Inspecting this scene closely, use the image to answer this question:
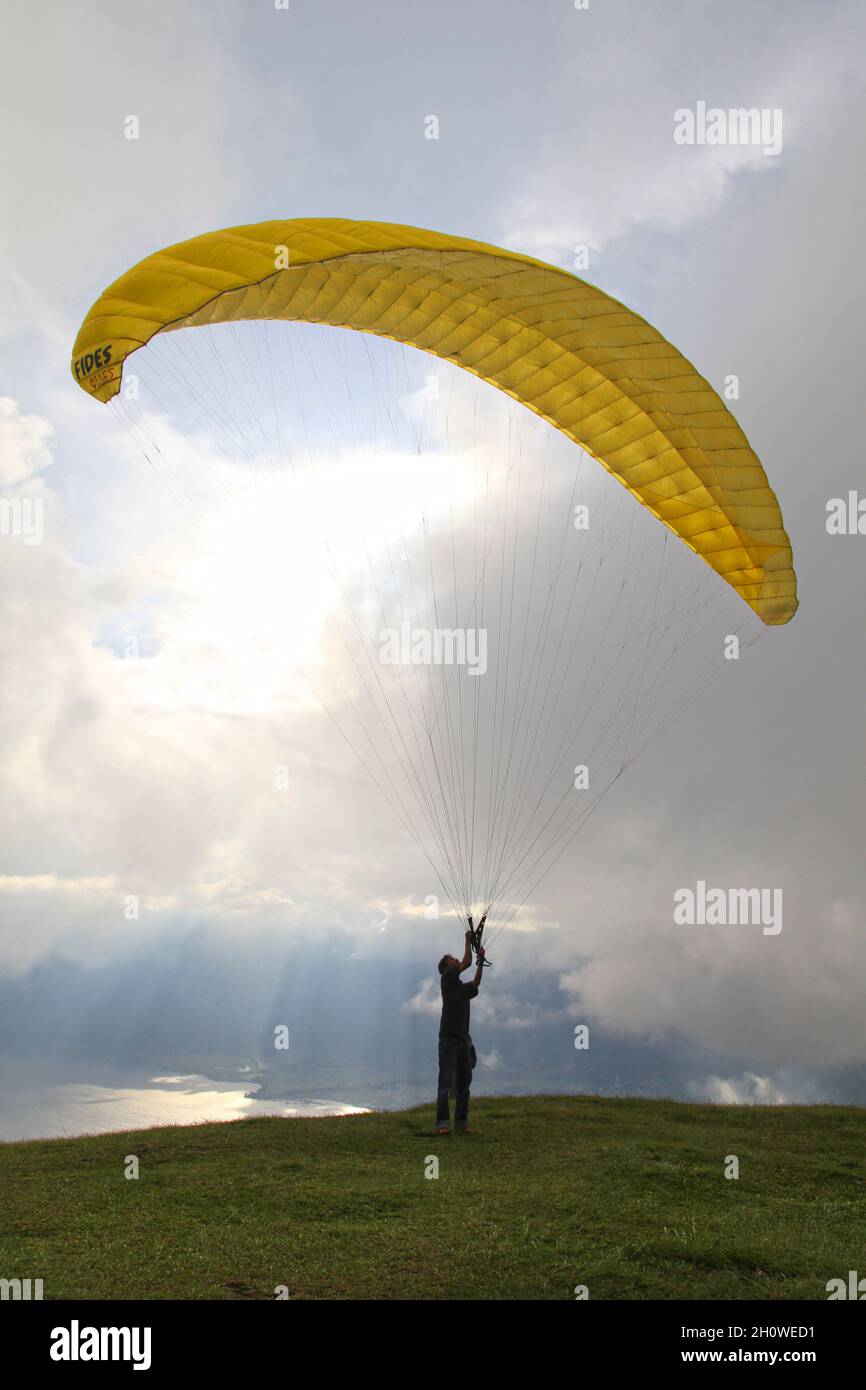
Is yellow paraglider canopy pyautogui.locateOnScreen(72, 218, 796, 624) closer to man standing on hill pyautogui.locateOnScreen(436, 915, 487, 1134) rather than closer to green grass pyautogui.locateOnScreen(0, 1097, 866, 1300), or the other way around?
man standing on hill pyautogui.locateOnScreen(436, 915, 487, 1134)

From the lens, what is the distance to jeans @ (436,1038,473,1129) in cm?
1502

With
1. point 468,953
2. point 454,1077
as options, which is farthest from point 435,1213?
point 454,1077

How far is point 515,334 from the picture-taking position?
13672 mm

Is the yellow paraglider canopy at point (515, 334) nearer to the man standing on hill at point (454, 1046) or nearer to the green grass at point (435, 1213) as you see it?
the man standing on hill at point (454, 1046)

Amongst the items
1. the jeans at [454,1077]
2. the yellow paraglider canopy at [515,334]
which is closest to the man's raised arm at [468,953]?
the jeans at [454,1077]

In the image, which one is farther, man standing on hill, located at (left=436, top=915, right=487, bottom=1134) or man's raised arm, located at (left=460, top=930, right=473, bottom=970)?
man standing on hill, located at (left=436, top=915, right=487, bottom=1134)

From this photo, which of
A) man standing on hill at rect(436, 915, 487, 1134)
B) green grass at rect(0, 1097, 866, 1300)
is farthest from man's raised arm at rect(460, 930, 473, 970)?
green grass at rect(0, 1097, 866, 1300)

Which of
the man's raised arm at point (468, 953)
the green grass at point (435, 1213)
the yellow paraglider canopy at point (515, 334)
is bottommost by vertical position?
the green grass at point (435, 1213)

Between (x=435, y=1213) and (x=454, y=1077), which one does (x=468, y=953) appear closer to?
(x=454, y=1077)

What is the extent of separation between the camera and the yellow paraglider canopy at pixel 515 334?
11117 millimetres

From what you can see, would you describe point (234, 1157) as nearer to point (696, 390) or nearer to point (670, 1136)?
point (670, 1136)

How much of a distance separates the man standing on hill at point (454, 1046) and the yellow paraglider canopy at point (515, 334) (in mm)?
7326

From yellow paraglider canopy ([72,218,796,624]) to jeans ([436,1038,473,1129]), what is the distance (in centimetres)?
819
